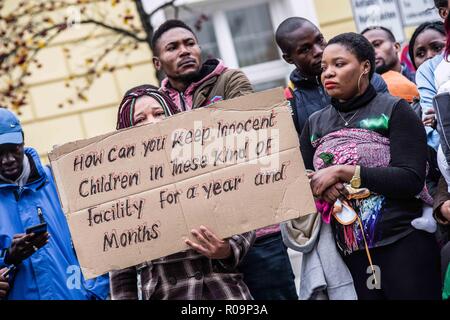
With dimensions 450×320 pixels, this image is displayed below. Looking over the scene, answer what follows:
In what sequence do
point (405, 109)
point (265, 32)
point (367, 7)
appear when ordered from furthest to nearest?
point (265, 32) → point (367, 7) → point (405, 109)

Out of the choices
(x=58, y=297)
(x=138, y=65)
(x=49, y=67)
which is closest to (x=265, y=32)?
(x=138, y=65)

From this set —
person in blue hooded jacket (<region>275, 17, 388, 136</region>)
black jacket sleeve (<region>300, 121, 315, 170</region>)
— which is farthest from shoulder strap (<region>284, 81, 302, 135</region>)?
black jacket sleeve (<region>300, 121, 315, 170</region>)

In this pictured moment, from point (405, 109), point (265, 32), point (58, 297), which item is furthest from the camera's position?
point (265, 32)

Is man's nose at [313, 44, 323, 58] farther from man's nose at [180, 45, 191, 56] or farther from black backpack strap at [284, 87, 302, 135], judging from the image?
man's nose at [180, 45, 191, 56]

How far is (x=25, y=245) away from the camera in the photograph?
423 cm

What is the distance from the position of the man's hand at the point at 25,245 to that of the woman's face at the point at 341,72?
1.57 metres

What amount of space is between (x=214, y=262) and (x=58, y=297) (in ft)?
4.16

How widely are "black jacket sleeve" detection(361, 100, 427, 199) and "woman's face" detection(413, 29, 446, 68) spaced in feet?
5.46

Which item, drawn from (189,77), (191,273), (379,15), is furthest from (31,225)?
(379,15)

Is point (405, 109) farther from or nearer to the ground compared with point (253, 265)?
farther from the ground

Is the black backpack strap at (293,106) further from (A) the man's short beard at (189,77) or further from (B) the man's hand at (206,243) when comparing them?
(B) the man's hand at (206,243)
